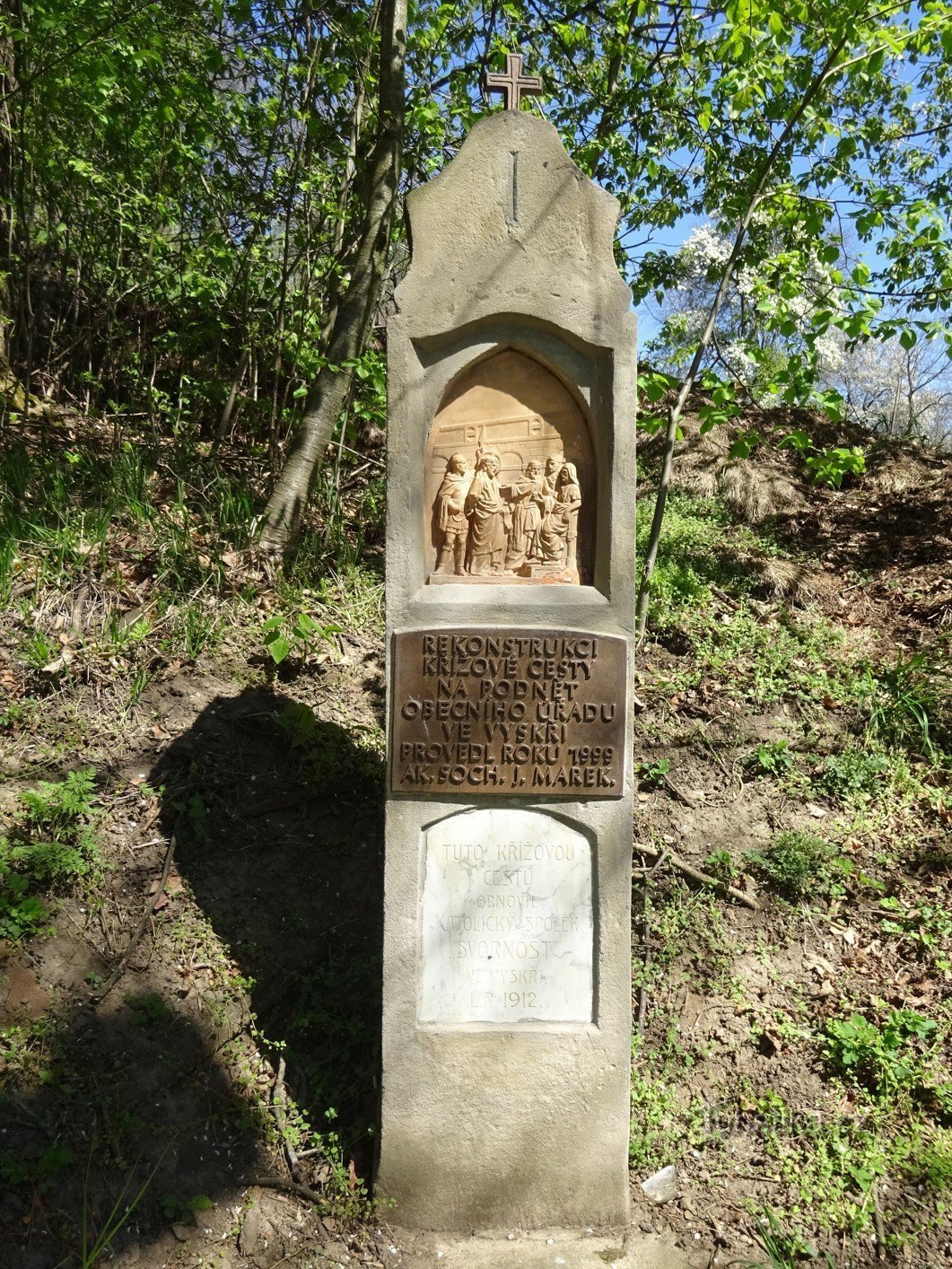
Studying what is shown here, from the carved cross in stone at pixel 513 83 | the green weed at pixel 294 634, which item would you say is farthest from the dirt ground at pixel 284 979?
the carved cross in stone at pixel 513 83

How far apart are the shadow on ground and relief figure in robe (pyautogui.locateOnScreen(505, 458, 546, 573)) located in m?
1.75

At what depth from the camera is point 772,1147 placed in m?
3.14

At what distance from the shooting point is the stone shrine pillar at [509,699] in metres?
2.82

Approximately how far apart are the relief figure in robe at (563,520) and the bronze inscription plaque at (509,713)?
30cm

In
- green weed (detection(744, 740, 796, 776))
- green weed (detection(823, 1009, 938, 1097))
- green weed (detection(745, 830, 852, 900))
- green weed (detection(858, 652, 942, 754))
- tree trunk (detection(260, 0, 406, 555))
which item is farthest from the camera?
tree trunk (detection(260, 0, 406, 555))

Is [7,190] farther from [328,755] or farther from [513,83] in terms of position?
[328,755]

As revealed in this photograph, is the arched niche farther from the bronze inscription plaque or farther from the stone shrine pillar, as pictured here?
the bronze inscription plaque

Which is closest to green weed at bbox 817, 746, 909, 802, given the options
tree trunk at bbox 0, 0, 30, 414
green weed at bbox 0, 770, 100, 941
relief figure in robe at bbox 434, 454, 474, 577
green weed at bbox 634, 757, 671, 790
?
green weed at bbox 634, 757, 671, 790

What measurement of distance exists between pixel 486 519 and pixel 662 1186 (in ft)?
8.00

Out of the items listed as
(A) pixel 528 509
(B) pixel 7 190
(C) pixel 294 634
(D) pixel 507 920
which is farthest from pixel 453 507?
(B) pixel 7 190

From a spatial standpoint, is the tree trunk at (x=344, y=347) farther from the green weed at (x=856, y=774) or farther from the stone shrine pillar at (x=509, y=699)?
the green weed at (x=856, y=774)

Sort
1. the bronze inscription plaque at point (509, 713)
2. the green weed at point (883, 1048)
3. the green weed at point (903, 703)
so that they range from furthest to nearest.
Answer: the green weed at point (903, 703), the green weed at point (883, 1048), the bronze inscription plaque at point (509, 713)

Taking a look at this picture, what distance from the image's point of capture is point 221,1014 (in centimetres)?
332

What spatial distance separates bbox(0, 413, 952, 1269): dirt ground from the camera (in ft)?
9.21
